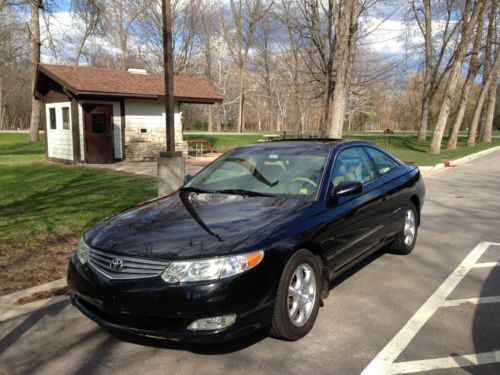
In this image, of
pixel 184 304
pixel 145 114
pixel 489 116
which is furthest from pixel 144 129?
pixel 489 116

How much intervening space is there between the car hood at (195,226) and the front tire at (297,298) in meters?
0.34

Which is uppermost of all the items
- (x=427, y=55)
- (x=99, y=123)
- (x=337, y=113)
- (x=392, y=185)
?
(x=427, y=55)

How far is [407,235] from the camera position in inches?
225

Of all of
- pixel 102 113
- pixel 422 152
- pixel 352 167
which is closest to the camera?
pixel 352 167

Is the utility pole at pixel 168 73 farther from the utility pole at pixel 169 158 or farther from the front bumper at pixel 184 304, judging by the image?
the front bumper at pixel 184 304

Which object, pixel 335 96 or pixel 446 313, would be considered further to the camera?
pixel 335 96

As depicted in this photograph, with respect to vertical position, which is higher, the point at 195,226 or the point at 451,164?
the point at 195,226

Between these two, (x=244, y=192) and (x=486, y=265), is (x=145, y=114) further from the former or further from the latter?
(x=486, y=265)

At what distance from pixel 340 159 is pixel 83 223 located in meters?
4.50

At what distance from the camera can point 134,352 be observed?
332 cm

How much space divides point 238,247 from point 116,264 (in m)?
0.87

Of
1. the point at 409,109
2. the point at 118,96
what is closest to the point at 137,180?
the point at 118,96

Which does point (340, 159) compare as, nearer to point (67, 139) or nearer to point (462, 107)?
point (67, 139)

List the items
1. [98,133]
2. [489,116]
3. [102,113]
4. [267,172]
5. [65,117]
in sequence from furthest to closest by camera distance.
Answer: [489,116]
[65,117]
[102,113]
[98,133]
[267,172]
